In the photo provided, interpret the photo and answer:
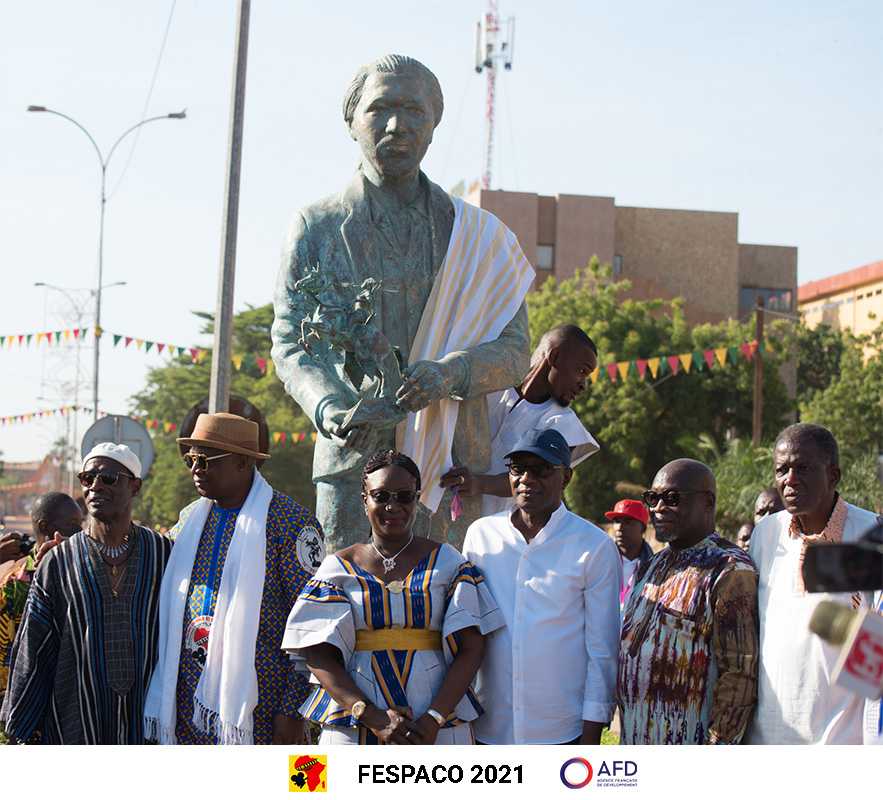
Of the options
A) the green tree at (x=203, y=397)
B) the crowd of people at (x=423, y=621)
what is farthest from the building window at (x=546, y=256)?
the crowd of people at (x=423, y=621)

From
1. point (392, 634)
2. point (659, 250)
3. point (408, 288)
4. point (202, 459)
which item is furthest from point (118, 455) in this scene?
point (659, 250)

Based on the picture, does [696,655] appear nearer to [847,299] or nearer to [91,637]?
[91,637]

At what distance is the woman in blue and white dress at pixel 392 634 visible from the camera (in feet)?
14.6

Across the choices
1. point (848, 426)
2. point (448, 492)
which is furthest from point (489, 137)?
point (448, 492)

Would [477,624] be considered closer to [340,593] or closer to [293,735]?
[340,593]

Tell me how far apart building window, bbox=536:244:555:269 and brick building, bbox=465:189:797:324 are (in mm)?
36

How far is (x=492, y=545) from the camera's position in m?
4.86

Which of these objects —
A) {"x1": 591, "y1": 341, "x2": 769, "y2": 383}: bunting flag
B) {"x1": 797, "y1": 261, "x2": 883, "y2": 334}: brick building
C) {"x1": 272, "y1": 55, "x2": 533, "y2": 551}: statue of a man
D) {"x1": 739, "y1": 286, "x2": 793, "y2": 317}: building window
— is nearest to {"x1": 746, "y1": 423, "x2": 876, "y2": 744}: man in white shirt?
{"x1": 272, "y1": 55, "x2": 533, "y2": 551}: statue of a man

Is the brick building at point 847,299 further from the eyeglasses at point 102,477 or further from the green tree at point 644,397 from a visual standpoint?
the eyeglasses at point 102,477

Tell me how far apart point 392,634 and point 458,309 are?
1.63 meters

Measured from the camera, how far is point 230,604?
486 centimetres

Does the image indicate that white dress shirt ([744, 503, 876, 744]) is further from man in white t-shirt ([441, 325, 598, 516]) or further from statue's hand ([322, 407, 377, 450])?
statue's hand ([322, 407, 377, 450])

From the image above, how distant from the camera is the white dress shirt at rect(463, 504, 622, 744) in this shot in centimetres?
468

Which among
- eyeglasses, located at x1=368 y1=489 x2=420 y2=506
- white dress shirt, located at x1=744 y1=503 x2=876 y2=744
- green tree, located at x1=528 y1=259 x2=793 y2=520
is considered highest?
green tree, located at x1=528 y1=259 x2=793 y2=520
